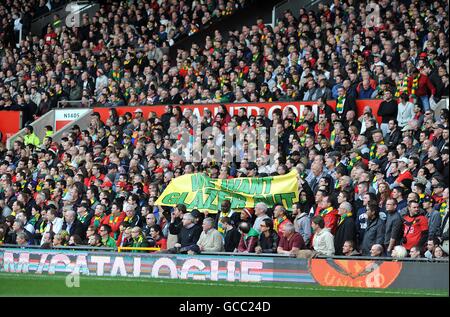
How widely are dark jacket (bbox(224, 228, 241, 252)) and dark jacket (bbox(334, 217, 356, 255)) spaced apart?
6.15ft

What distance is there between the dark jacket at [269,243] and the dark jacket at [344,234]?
1053 mm

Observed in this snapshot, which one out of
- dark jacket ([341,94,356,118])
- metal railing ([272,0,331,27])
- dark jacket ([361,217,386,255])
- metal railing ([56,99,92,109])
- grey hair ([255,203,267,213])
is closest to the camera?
dark jacket ([361,217,386,255])

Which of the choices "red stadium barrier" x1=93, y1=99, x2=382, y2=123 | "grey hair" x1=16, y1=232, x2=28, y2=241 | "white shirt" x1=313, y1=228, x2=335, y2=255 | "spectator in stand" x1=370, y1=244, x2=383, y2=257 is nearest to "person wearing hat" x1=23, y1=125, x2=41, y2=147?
"red stadium barrier" x1=93, y1=99, x2=382, y2=123

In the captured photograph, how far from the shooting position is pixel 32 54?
2970 cm

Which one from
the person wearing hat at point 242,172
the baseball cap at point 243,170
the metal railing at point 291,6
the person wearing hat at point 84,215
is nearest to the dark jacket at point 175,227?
the person wearing hat at point 242,172

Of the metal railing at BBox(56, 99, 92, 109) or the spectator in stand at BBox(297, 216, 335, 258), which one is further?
the metal railing at BBox(56, 99, 92, 109)

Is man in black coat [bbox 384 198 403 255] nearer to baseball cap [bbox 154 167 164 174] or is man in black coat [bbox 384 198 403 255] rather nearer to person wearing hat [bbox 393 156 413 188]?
person wearing hat [bbox 393 156 413 188]

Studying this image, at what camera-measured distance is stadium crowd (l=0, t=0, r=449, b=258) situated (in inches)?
648

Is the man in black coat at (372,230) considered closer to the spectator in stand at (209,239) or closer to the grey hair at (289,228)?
the grey hair at (289,228)

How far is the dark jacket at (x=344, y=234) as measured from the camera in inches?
621

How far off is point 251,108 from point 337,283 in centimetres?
864

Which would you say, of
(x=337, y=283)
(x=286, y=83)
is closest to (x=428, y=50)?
(x=286, y=83)

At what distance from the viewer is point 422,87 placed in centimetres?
1989
